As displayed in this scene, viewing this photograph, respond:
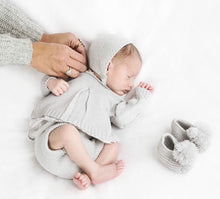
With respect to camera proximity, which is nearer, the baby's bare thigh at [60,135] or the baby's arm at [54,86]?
the baby's bare thigh at [60,135]

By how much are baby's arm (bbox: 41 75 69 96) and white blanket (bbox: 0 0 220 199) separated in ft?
0.29

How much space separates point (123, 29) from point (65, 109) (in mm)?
511

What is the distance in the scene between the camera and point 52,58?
1.44 metres

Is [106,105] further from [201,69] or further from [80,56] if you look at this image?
[201,69]

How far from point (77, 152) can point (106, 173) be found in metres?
0.13

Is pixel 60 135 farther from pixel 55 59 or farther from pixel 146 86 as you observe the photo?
pixel 146 86

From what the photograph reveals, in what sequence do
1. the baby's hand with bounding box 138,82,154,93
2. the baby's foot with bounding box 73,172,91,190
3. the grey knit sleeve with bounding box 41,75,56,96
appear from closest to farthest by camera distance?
1. the baby's foot with bounding box 73,172,91,190
2. the grey knit sleeve with bounding box 41,75,56,96
3. the baby's hand with bounding box 138,82,154,93

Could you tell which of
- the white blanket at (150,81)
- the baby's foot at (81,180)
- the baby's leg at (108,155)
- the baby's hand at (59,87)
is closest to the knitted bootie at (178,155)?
the white blanket at (150,81)

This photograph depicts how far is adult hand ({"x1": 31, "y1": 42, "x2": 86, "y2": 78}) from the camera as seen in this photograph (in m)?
1.44

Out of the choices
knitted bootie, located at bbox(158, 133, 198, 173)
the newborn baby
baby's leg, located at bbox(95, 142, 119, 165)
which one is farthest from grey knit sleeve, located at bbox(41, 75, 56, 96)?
knitted bootie, located at bbox(158, 133, 198, 173)

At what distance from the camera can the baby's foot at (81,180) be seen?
49.4 inches

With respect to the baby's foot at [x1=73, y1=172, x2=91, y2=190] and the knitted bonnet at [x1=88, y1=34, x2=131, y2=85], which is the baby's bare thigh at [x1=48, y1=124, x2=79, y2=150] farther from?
the knitted bonnet at [x1=88, y1=34, x2=131, y2=85]

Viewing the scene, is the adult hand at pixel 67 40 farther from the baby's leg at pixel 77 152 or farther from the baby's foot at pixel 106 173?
the baby's foot at pixel 106 173

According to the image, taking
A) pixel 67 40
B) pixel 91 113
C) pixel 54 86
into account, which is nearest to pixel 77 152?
pixel 91 113
